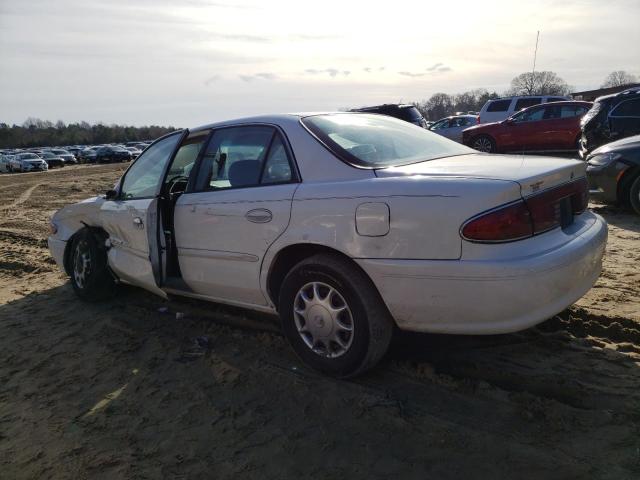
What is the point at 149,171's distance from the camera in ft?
15.3

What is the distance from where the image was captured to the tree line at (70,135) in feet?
302

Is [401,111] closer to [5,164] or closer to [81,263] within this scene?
[81,263]

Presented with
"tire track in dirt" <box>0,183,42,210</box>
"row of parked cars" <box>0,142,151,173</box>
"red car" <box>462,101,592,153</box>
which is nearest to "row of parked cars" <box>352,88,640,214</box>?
"red car" <box>462,101,592,153</box>

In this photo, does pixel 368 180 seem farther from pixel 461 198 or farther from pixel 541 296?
pixel 541 296

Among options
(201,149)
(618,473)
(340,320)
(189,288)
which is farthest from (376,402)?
(201,149)

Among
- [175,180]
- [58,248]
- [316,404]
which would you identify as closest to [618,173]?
[175,180]

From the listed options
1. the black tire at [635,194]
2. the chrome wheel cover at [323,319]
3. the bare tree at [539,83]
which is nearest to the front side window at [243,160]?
the chrome wheel cover at [323,319]

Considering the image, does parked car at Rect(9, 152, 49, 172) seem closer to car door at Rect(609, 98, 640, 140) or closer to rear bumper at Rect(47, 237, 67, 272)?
rear bumper at Rect(47, 237, 67, 272)

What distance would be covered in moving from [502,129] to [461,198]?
13.9 metres

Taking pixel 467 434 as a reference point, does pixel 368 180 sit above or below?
above

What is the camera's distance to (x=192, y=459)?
262cm

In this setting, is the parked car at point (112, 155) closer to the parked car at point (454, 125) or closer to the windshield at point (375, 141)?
the parked car at point (454, 125)

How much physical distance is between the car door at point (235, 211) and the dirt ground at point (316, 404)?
52 centimetres

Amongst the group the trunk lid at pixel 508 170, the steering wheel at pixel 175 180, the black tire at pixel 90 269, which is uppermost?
the trunk lid at pixel 508 170
